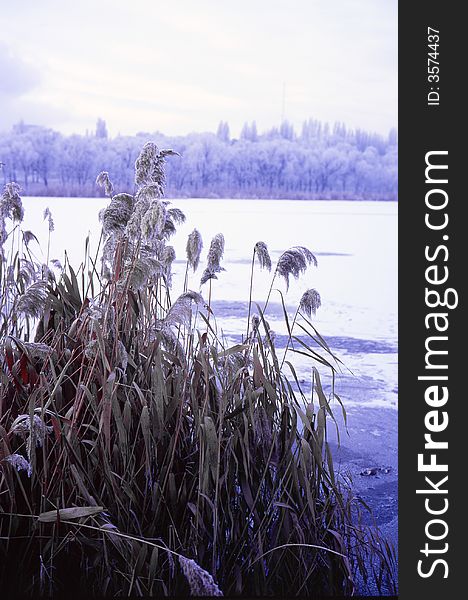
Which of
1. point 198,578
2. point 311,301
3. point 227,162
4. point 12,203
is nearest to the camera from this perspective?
point 198,578

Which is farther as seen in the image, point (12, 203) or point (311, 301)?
point (12, 203)

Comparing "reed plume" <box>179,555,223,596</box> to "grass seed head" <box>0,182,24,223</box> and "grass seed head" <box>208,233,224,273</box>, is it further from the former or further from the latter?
"grass seed head" <box>0,182,24,223</box>

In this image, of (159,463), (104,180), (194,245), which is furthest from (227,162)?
Answer: (159,463)

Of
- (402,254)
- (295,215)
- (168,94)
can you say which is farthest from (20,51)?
(402,254)

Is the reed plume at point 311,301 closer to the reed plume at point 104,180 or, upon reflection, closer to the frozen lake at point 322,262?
the reed plume at point 104,180

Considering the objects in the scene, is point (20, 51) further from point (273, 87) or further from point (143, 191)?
point (143, 191)

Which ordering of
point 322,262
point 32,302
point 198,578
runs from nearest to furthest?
point 198,578, point 32,302, point 322,262

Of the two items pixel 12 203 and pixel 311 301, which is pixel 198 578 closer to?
pixel 311 301

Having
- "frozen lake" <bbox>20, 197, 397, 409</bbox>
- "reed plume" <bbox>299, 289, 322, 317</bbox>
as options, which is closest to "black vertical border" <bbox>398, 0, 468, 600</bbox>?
"reed plume" <bbox>299, 289, 322, 317</bbox>
